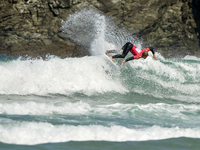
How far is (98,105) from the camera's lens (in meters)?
7.03

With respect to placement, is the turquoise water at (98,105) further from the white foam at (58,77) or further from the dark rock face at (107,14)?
the dark rock face at (107,14)

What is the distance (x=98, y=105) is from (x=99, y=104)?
0.79 ft

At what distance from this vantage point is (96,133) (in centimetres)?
450

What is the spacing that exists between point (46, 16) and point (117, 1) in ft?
21.9

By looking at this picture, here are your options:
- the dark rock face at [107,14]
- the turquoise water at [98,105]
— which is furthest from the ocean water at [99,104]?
the dark rock face at [107,14]

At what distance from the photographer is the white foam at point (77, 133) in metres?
4.21

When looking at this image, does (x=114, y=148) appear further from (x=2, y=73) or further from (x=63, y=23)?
(x=63, y=23)

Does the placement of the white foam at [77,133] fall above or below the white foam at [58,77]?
above

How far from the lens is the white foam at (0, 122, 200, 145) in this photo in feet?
13.8

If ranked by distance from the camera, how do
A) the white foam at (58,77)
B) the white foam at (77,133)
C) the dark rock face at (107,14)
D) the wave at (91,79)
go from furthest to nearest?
the dark rock face at (107,14) → the wave at (91,79) → the white foam at (58,77) → the white foam at (77,133)

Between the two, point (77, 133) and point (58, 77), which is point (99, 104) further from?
point (77, 133)

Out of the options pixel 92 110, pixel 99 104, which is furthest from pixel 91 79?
pixel 92 110

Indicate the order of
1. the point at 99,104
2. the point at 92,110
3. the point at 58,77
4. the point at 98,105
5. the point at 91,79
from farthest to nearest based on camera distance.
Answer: the point at 91,79 < the point at 58,77 < the point at 99,104 < the point at 98,105 < the point at 92,110

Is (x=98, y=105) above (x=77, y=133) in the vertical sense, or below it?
below
